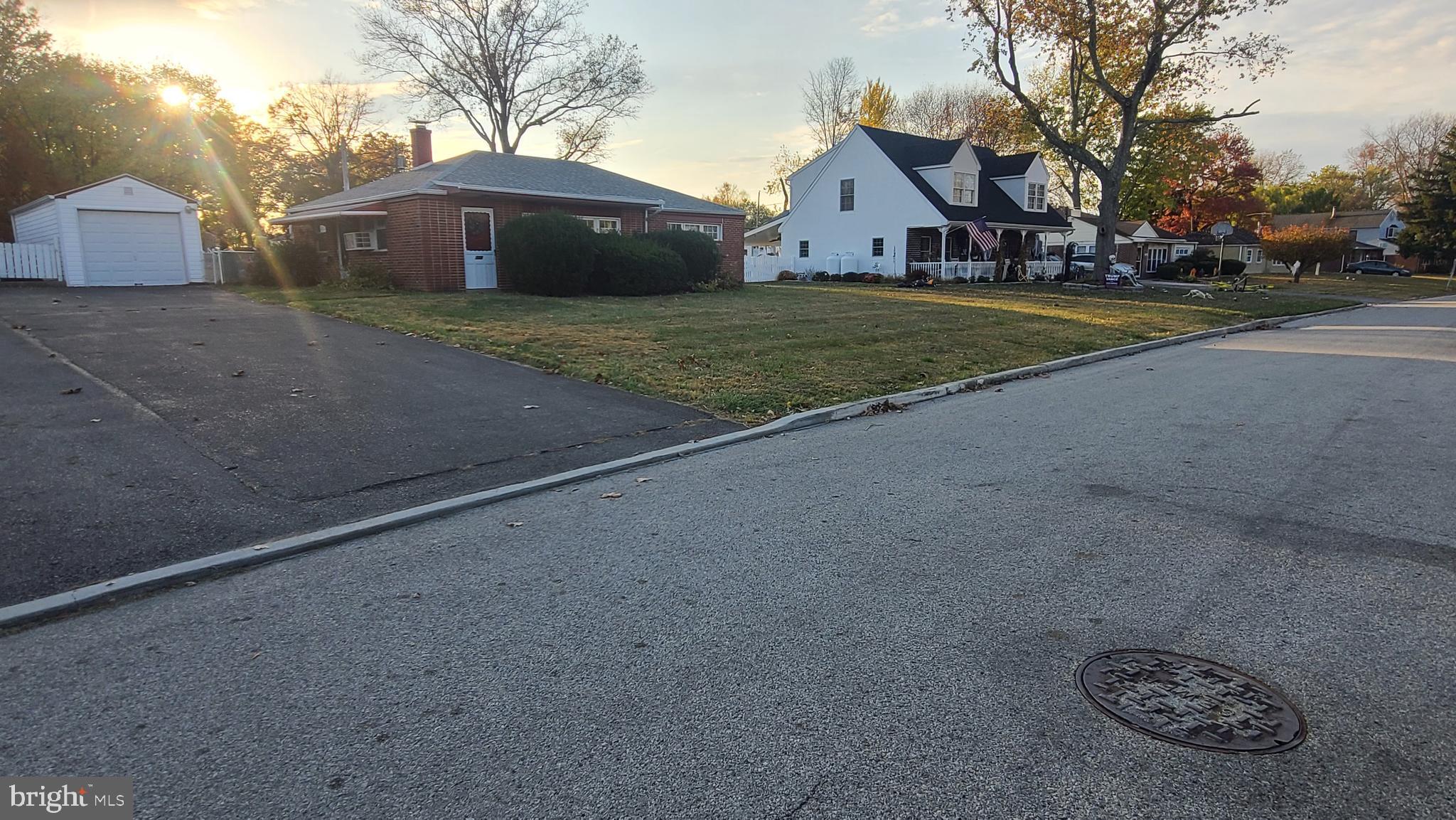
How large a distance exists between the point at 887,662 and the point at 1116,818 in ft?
3.33

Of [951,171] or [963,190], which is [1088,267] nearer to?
[963,190]

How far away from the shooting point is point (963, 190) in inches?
1449

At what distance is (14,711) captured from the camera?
9.15 feet

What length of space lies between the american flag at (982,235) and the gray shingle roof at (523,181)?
11886mm

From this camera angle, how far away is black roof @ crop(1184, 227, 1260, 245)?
64250 mm

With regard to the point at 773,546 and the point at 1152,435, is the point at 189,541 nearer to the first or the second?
the point at 773,546

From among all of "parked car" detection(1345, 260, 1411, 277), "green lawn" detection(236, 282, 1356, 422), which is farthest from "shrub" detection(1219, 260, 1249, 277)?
"green lawn" detection(236, 282, 1356, 422)

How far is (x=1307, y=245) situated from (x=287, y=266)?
50.1m

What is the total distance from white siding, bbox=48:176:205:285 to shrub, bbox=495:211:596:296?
11757 millimetres

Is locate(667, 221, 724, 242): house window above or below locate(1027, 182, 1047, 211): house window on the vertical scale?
below

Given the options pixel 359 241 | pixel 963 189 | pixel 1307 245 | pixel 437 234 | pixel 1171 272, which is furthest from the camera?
pixel 1171 272

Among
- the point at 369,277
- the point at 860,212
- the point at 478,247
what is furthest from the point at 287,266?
the point at 860,212

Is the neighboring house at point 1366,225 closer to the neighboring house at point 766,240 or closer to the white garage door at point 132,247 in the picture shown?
the neighboring house at point 766,240

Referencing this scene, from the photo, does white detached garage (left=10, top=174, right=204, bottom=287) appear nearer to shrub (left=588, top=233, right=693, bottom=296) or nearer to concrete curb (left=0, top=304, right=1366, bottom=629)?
shrub (left=588, top=233, right=693, bottom=296)
